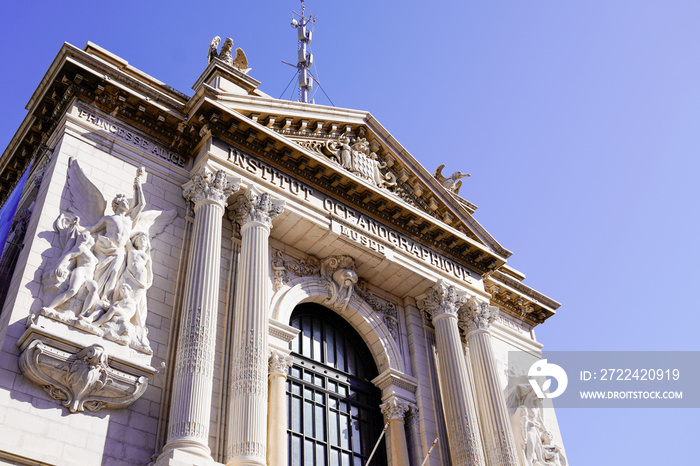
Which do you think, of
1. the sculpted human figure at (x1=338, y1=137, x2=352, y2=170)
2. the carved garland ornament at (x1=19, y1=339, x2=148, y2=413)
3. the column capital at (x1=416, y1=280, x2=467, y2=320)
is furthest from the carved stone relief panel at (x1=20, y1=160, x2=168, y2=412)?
the column capital at (x1=416, y1=280, x2=467, y2=320)

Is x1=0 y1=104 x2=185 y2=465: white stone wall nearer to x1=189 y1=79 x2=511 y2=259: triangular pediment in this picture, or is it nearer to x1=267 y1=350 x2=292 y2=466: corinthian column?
x1=267 y1=350 x2=292 y2=466: corinthian column

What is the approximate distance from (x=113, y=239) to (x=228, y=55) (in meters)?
8.24

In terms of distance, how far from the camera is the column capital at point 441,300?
22.3 m

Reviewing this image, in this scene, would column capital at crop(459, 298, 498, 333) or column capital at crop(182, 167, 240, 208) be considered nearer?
column capital at crop(182, 167, 240, 208)

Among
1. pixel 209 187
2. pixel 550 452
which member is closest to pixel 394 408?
pixel 550 452

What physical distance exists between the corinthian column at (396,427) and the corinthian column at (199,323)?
6.11m

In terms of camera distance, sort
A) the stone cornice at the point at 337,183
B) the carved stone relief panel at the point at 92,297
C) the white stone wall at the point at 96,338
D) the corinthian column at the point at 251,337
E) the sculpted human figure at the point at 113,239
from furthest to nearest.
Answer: the stone cornice at the point at 337,183 → the sculpted human figure at the point at 113,239 → the corinthian column at the point at 251,337 → the carved stone relief panel at the point at 92,297 → the white stone wall at the point at 96,338

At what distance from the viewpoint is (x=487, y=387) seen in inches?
837

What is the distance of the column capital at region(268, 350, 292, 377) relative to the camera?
17.8 meters

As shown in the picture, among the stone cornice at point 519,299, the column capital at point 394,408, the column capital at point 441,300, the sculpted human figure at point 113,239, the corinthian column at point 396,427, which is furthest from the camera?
the stone cornice at point 519,299

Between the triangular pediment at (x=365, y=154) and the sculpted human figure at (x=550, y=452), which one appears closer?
the triangular pediment at (x=365, y=154)

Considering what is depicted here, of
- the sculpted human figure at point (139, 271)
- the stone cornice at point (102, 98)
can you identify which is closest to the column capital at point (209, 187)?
the stone cornice at point (102, 98)

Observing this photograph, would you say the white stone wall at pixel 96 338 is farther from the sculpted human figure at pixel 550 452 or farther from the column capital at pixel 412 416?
the sculpted human figure at pixel 550 452

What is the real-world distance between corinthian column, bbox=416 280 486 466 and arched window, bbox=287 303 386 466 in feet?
6.22
